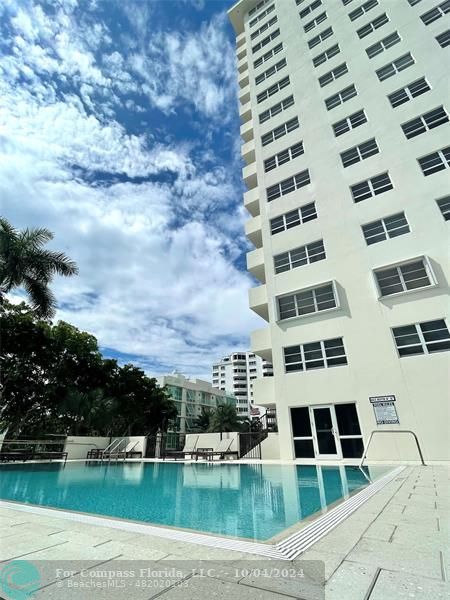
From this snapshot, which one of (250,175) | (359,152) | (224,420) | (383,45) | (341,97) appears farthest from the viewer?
(224,420)

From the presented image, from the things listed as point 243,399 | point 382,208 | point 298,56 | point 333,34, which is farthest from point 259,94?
point 243,399

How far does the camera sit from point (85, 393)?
2766cm

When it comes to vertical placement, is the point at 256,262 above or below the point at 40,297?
above

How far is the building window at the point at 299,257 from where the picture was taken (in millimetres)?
17172

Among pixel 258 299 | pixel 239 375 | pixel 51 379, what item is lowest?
pixel 51 379

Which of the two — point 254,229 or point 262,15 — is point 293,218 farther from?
point 262,15

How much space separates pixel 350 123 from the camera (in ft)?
63.2

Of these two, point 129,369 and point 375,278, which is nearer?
point 375,278

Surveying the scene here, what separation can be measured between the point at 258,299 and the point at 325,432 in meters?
8.34

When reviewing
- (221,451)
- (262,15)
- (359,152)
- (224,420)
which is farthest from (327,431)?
(224,420)

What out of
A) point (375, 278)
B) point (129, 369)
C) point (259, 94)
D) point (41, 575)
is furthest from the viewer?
point (129, 369)

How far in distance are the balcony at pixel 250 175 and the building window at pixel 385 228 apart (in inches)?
413

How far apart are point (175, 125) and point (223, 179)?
213 inches

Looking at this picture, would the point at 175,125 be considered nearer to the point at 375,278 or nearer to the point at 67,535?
the point at 375,278
